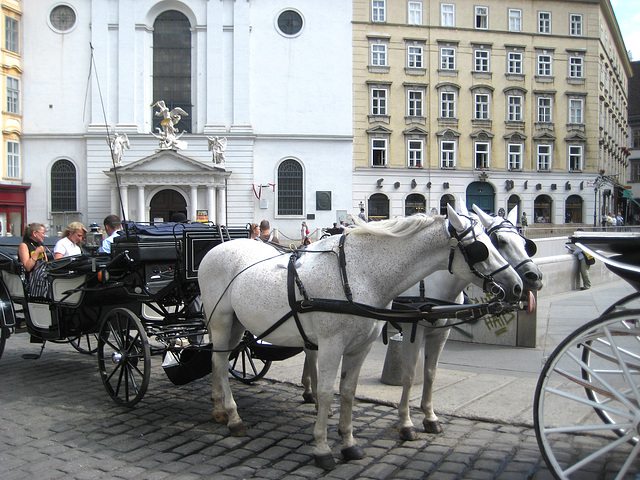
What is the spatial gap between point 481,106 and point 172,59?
21071mm

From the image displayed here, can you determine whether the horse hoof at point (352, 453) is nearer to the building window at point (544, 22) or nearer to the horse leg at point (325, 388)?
the horse leg at point (325, 388)

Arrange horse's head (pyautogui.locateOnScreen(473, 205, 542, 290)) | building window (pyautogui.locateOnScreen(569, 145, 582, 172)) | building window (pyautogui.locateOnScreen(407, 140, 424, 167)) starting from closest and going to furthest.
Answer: horse's head (pyautogui.locateOnScreen(473, 205, 542, 290)) < building window (pyautogui.locateOnScreen(407, 140, 424, 167)) < building window (pyautogui.locateOnScreen(569, 145, 582, 172))

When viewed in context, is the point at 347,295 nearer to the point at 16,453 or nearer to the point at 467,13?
the point at 16,453

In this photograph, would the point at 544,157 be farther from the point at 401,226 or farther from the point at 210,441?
the point at 210,441

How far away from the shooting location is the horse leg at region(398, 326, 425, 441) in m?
4.79

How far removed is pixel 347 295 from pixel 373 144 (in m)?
34.2

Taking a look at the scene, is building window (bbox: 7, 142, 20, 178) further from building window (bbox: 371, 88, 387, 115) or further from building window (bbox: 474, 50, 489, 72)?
building window (bbox: 474, 50, 489, 72)

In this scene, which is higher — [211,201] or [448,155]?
[448,155]

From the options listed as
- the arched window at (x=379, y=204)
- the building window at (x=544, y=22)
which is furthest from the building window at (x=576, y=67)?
the arched window at (x=379, y=204)

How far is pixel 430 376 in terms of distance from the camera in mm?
5055

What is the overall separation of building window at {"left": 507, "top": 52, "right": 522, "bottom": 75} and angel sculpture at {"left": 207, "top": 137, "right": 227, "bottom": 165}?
21057 millimetres

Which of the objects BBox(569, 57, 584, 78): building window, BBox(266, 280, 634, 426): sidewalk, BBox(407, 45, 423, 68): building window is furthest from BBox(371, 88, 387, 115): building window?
BBox(266, 280, 634, 426): sidewalk

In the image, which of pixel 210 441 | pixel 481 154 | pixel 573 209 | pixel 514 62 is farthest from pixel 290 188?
pixel 210 441

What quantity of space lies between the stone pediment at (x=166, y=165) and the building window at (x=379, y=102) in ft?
40.9
